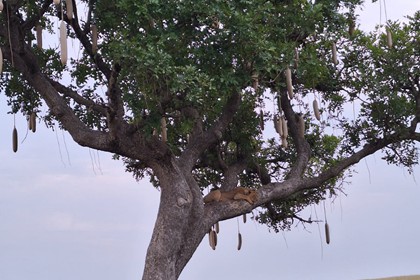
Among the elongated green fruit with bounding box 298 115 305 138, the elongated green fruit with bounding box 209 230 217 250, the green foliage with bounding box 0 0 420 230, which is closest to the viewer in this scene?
the green foliage with bounding box 0 0 420 230

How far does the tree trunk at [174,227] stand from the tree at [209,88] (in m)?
0.02

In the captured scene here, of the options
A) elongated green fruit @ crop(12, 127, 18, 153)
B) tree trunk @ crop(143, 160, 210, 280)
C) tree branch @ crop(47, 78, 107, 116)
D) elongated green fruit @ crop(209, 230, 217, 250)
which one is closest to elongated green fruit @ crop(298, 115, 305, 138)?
elongated green fruit @ crop(209, 230, 217, 250)

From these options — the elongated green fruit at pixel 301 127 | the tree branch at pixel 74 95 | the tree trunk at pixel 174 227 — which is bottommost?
the tree trunk at pixel 174 227

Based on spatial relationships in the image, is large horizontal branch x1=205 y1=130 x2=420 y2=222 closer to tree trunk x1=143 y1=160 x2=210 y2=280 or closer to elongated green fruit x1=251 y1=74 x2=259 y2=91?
tree trunk x1=143 y1=160 x2=210 y2=280

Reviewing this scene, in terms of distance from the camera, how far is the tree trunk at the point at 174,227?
10.1 meters

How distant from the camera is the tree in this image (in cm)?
918

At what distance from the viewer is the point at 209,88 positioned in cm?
907

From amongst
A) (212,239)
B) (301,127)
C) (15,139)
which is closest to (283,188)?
(301,127)

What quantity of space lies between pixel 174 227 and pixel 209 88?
7.51 ft

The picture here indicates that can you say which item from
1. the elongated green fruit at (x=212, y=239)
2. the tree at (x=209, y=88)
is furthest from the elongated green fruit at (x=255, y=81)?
the elongated green fruit at (x=212, y=239)

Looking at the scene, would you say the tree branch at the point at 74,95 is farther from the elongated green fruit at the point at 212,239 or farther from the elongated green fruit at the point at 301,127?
the elongated green fruit at the point at 301,127

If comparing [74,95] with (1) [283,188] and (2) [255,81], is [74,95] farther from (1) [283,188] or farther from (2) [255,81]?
(1) [283,188]

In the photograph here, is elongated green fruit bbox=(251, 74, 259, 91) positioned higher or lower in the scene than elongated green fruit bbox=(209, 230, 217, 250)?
higher

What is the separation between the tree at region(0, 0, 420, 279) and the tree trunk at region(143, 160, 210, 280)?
0.6 inches
